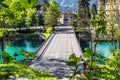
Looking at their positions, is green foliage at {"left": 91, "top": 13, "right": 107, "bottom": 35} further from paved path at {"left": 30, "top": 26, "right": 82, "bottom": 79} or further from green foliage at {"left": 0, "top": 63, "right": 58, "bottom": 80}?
paved path at {"left": 30, "top": 26, "right": 82, "bottom": 79}

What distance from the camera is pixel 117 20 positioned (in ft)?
70.0

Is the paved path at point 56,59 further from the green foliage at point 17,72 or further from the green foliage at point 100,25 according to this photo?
the green foliage at point 100,25

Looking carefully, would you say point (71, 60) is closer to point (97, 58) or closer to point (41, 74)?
point (97, 58)

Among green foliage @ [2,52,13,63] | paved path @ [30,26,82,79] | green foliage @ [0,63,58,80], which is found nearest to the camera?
green foliage @ [2,52,13,63]

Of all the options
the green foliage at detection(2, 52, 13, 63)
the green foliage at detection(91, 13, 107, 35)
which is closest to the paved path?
→ the green foliage at detection(2, 52, 13, 63)

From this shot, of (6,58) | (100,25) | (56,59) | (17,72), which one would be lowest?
(56,59)

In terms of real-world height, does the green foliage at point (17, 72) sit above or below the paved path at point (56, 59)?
above

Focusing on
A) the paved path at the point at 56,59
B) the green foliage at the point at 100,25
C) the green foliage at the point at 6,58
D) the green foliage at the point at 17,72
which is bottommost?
the paved path at the point at 56,59

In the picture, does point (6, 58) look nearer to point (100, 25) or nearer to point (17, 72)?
point (17, 72)

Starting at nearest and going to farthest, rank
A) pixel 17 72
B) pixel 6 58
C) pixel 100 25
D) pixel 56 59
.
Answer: pixel 100 25 → pixel 6 58 → pixel 17 72 → pixel 56 59

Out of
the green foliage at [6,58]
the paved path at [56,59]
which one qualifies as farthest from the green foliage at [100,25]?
the paved path at [56,59]

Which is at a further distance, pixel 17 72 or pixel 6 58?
pixel 17 72

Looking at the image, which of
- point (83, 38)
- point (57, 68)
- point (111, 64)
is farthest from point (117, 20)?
point (83, 38)

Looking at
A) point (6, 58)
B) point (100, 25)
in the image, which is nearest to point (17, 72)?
point (6, 58)
